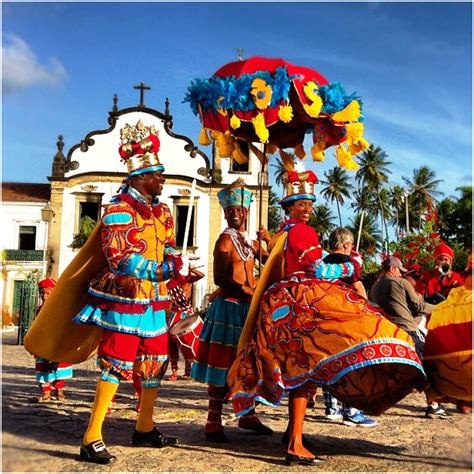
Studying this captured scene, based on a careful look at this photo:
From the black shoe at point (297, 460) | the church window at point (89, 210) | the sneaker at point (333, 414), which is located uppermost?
the church window at point (89, 210)

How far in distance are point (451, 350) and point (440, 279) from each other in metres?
2.54

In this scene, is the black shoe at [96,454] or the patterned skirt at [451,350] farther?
the black shoe at [96,454]

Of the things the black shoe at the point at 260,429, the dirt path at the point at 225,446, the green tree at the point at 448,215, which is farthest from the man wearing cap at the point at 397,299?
the green tree at the point at 448,215

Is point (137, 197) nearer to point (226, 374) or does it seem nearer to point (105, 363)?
point (105, 363)

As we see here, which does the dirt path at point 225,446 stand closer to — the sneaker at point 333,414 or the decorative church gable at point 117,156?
the sneaker at point 333,414

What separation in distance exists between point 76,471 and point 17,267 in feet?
97.6

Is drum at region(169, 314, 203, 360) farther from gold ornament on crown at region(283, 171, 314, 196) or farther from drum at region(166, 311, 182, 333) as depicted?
gold ornament on crown at region(283, 171, 314, 196)

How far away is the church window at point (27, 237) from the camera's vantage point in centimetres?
3206

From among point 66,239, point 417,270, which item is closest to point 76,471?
point 417,270

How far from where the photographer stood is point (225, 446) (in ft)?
14.9

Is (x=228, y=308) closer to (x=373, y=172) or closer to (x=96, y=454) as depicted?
(x=96, y=454)

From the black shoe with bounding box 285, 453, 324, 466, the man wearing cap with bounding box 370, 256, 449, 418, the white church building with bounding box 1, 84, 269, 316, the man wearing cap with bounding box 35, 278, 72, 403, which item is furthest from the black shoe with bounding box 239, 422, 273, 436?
the white church building with bounding box 1, 84, 269, 316

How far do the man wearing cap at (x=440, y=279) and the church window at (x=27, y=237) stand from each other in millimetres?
28288

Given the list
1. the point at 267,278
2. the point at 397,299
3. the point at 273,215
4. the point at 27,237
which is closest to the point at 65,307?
the point at 267,278
